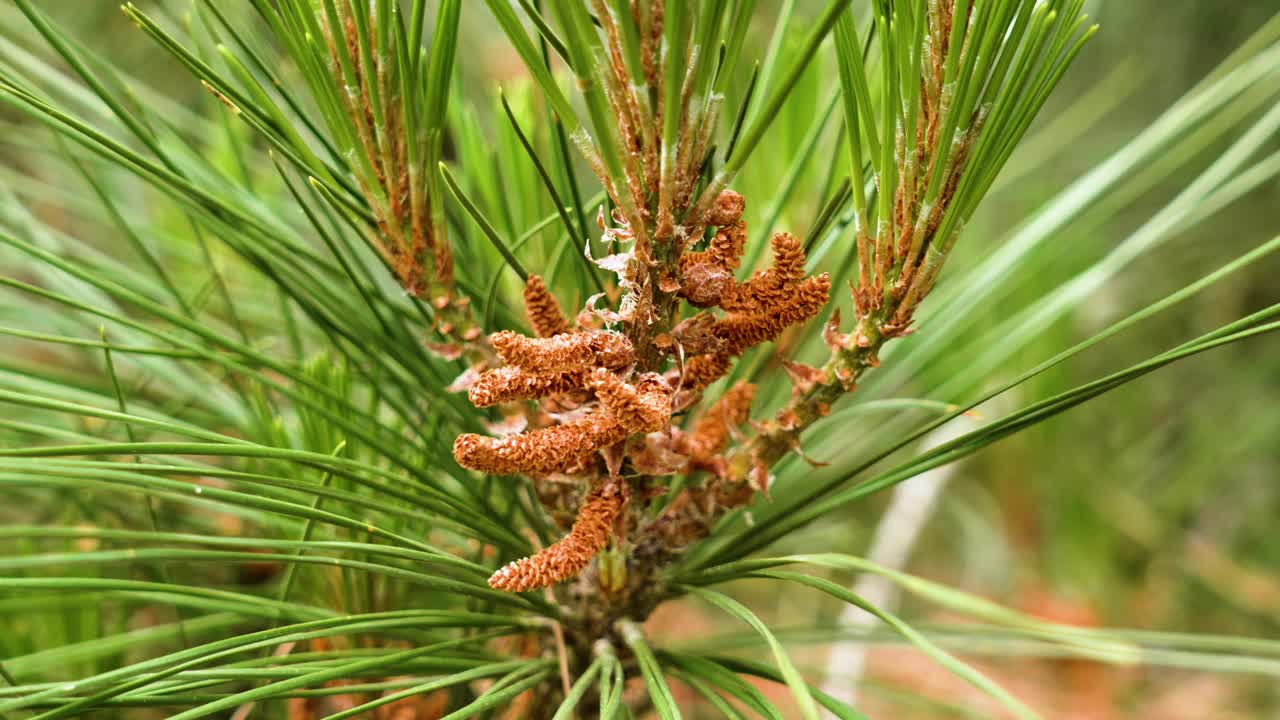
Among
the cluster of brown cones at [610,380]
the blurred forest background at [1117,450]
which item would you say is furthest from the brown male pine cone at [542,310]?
the blurred forest background at [1117,450]

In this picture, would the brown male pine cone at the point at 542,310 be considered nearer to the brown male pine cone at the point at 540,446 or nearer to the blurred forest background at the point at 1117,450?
the brown male pine cone at the point at 540,446

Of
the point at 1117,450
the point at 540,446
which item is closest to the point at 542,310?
the point at 540,446

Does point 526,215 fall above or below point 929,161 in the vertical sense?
above

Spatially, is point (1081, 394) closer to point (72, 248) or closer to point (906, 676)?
point (72, 248)

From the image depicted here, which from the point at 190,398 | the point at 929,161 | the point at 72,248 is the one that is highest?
the point at 72,248

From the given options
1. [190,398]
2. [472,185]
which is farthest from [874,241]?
[190,398]

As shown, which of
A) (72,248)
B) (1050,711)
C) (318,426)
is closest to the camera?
(318,426)

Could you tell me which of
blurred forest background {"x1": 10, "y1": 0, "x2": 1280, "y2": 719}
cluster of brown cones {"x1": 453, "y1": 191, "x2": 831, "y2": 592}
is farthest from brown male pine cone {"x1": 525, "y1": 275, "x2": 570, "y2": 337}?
blurred forest background {"x1": 10, "y1": 0, "x2": 1280, "y2": 719}
